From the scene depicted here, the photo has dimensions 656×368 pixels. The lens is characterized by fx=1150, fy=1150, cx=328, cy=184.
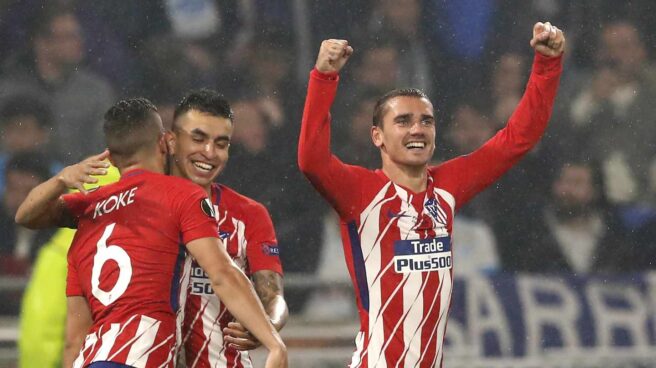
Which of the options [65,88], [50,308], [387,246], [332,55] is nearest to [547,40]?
[332,55]

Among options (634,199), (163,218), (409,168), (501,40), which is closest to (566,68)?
(501,40)

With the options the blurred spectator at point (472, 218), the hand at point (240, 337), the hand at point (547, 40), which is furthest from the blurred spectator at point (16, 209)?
the hand at point (547, 40)

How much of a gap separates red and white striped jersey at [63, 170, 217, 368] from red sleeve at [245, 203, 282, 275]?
423mm

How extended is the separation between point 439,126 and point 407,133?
2546 millimetres

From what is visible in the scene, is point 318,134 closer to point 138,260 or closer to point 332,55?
point 332,55

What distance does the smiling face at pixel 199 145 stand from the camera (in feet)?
11.9

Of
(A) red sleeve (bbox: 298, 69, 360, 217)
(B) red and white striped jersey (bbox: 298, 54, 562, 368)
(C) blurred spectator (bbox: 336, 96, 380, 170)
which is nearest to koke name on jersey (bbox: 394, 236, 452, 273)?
(B) red and white striped jersey (bbox: 298, 54, 562, 368)

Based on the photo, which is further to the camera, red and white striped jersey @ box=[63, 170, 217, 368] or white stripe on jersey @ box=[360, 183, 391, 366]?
white stripe on jersey @ box=[360, 183, 391, 366]

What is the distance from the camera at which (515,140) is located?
3799 millimetres

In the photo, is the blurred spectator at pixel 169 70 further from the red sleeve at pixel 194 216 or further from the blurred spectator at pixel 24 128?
the red sleeve at pixel 194 216

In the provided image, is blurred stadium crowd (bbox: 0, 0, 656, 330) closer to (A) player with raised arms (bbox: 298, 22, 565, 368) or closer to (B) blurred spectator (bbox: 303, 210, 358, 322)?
(B) blurred spectator (bbox: 303, 210, 358, 322)

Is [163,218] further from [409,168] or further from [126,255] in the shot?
[409,168]

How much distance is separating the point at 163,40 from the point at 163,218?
3.10 m

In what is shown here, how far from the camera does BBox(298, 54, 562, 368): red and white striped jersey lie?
3.51 m
